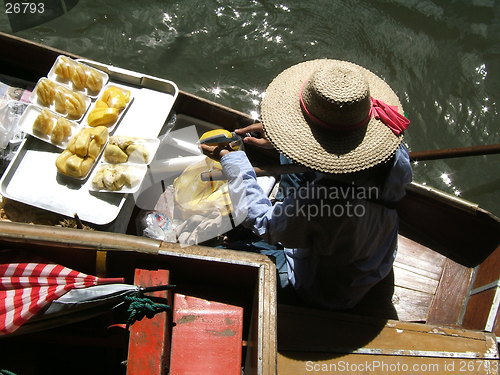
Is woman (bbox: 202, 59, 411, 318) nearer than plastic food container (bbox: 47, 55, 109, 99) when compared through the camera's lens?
Yes

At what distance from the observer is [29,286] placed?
6.92 ft

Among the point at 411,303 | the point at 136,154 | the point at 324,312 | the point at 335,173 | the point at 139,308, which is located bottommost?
the point at 411,303

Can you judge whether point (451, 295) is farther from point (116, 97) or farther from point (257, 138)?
point (116, 97)

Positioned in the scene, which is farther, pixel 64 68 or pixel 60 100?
pixel 64 68

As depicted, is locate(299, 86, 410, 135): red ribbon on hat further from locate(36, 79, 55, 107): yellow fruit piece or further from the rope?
locate(36, 79, 55, 107): yellow fruit piece

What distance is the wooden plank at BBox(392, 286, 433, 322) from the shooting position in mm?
3347

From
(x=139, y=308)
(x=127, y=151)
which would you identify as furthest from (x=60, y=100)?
(x=139, y=308)

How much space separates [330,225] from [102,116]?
6.49ft

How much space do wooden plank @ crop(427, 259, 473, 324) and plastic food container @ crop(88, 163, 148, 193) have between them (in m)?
2.45

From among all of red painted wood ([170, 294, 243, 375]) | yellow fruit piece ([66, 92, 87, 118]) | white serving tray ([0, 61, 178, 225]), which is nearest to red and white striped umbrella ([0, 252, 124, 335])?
red painted wood ([170, 294, 243, 375])

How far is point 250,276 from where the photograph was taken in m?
2.36

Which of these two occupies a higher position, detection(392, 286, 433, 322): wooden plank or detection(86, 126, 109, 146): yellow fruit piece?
detection(86, 126, 109, 146): yellow fruit piece

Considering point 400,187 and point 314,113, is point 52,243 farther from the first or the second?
point 400,187

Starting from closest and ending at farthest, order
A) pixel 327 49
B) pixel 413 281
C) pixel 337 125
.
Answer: pixel 337 125, pixel 413 281, pixel 327 49
